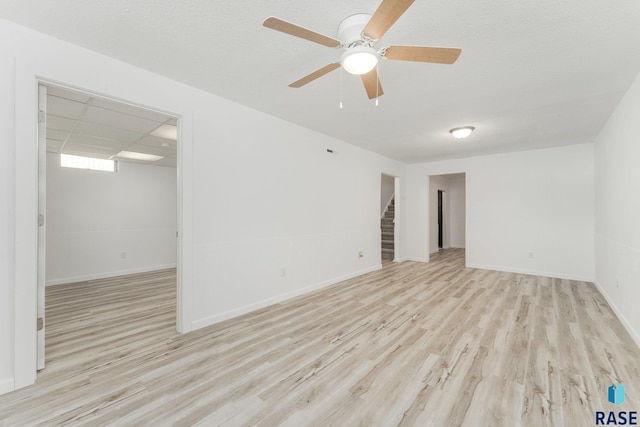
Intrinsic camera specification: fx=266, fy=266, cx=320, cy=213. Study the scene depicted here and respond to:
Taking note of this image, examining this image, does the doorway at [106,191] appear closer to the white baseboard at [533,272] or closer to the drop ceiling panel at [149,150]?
the drop ceiling panel at [149,150]

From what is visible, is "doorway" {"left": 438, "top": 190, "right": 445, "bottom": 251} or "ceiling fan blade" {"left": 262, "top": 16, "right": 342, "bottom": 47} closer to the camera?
"ceiling fan blade" {"left": 262, "top": 16, "right": 342, "bottom": 47}

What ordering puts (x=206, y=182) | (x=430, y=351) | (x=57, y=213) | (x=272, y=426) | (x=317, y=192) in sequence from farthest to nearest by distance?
(x=57, y=213)
(x=317, y=192)
(x=206, y=182)
(x=430, y=351)
(x=272, y=426)

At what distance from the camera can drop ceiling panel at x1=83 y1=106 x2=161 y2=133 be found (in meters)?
3.07

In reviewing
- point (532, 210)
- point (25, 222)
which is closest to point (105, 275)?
point (25, 222)

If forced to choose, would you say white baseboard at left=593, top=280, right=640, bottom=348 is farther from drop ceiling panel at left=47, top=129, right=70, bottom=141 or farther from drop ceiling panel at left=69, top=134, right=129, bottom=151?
drop ceiling panel at left=47, top=129, right=70, bottom=141

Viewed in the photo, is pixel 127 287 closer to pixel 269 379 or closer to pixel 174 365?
pixel 174 365

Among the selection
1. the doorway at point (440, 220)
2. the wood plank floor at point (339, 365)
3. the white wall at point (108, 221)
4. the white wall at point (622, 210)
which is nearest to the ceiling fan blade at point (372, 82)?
the wood plank floor at point (339, 365)

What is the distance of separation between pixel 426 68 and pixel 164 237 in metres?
6.38

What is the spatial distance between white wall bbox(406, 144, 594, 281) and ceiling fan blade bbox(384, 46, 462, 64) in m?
5.10

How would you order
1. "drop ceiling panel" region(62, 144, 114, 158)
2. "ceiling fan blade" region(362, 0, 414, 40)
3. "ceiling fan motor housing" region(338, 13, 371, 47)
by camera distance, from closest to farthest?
"ceiling fan blade" region(362, 0, 414, 40) → "ceiling fan motor housing" region(338, 13, 371, 47) → "drop ceiling panel" region(62, 144, 114, 158)

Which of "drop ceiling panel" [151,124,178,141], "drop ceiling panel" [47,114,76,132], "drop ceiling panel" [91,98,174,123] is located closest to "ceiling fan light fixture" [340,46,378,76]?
"drop ceiling panel" [91,98,174,123]

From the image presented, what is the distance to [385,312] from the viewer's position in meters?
3.34

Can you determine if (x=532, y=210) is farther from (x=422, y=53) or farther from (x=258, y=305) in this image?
(x=258, y=305)

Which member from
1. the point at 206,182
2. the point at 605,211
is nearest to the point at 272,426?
the point at 206,182
